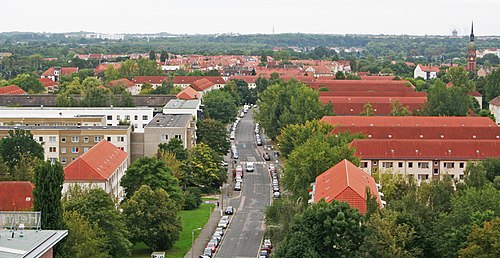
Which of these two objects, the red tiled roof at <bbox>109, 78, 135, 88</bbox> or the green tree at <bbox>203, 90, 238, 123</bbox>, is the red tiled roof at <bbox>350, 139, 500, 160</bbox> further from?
the red tiled roof at <bbox>109, 78, 135, 88</bbox>

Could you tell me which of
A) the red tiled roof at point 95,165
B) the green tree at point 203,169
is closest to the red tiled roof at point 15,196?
the red tiled roof at point 95,165

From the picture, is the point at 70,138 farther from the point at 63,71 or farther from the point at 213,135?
the point at 63,71

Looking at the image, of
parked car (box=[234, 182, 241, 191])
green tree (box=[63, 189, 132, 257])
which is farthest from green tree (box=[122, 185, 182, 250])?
parked car (box=[234, 182, 241, 191])

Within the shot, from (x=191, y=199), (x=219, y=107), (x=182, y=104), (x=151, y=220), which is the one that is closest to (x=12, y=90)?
(x=219, y=107)

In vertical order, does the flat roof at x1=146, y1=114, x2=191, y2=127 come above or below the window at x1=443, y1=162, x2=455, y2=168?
above

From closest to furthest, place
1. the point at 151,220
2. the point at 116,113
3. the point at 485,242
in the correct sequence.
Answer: the point at 485,242, the point at 151,220, the point at 116,113

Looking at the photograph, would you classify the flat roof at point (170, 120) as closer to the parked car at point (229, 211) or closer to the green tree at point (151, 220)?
the parked car at point (229, 211)
